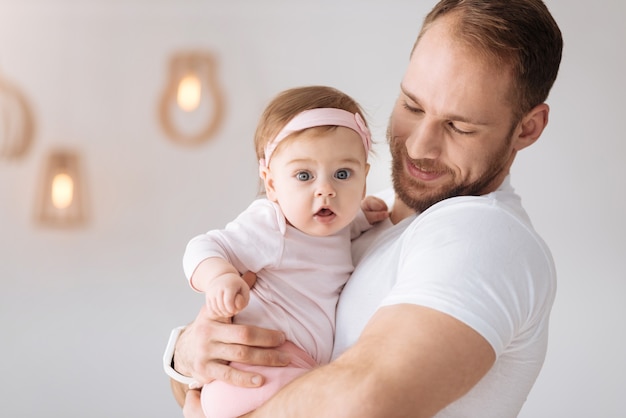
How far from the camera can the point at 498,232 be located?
1293 mm

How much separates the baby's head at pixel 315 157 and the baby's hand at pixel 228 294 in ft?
0.65

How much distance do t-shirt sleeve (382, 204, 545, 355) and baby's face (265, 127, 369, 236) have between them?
0.21m

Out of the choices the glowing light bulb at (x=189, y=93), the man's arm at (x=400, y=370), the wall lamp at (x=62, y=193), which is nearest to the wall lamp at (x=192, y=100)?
the glowing light bulb at (x=189, y=93)

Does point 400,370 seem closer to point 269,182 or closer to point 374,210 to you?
point 269,182

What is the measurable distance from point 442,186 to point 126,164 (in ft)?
9.59

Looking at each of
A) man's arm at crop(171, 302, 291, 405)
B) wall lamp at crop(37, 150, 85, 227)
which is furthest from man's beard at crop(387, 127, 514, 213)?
wall lamp at crop(37, 150, 85, 227)

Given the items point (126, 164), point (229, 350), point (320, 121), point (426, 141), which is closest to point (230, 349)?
point (229, 350)

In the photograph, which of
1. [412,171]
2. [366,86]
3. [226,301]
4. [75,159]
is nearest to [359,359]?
[226,301]

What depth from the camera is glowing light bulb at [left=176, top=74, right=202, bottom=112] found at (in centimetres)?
426

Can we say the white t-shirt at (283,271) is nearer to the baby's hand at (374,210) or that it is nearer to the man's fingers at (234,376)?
the man's fingers at (234,376)

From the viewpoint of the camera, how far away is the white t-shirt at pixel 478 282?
1.22 m

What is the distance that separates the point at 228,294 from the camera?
1358mm

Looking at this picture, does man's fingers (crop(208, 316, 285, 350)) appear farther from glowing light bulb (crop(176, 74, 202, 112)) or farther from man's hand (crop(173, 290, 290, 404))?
glowing light bulb (crop(176, 74, 202, 112))

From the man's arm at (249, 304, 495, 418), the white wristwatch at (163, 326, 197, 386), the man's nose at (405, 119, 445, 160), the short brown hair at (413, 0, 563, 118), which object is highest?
the short brown hair at (413, 0, 563, 118)
